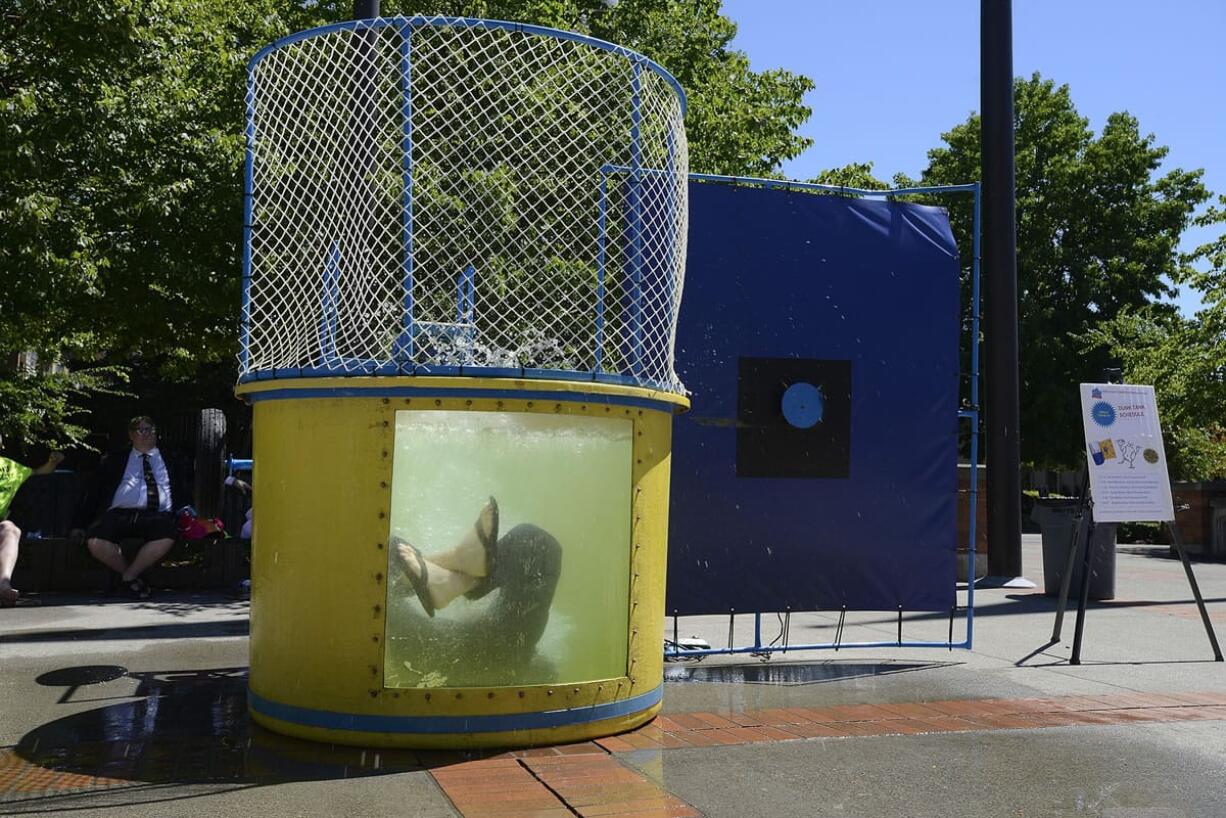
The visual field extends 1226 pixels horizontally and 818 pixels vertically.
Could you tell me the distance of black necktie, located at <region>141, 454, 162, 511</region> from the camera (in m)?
10.5

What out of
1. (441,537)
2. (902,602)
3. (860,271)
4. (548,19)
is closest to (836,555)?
(902,602)

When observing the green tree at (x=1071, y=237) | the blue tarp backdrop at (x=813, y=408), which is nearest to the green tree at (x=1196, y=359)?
the green tree at (x=1071, y=237)

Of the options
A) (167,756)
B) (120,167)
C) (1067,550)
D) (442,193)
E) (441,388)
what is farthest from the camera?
(1067,550)

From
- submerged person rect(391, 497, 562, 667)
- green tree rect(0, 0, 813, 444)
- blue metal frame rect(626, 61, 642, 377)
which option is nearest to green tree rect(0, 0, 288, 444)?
green tree rect(0, 0, 813, 444)

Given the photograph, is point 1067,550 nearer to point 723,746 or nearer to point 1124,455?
point 1124,455

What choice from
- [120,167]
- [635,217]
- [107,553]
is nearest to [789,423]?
[635,217]

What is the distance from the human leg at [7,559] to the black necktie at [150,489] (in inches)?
42.7

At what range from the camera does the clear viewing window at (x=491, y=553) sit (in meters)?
5.23

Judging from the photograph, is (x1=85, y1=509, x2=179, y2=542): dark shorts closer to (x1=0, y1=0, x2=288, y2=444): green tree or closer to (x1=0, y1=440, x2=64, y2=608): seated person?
(x1=0, y1=440, x2=64, y2=608): seated person

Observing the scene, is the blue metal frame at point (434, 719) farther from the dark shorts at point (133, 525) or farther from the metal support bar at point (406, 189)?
the dark shorts at point (133, 525)

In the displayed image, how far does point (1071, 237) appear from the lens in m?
36.7

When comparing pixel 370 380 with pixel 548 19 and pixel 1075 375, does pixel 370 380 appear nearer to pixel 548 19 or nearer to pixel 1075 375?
pixel 548 19

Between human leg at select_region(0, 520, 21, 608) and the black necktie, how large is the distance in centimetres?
108

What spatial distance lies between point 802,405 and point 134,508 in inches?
244
